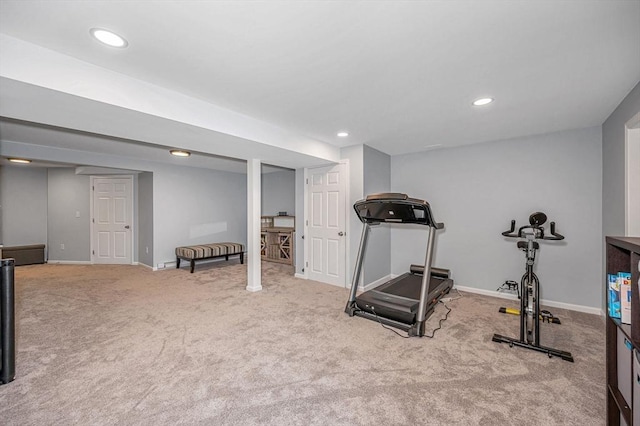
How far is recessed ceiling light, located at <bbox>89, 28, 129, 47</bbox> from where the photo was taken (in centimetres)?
160

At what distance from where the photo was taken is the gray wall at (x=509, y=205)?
3.37m

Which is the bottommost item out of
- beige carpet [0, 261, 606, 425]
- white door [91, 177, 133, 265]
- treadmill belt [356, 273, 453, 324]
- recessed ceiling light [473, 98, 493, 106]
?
beige carpet [0, 261, 606, 425]

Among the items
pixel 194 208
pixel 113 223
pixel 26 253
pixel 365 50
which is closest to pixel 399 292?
pixel 365 50

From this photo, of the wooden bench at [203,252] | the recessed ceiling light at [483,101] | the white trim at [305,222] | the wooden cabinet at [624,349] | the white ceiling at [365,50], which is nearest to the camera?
the wooden cabinet at [624,349]

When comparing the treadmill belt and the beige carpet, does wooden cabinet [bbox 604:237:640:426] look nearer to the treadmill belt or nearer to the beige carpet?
the beige carpet

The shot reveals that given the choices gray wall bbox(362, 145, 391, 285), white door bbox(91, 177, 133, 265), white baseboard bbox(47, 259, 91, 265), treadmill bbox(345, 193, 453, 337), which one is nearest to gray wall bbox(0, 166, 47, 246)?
white baseboard bbox(47, 259, 91, 265)

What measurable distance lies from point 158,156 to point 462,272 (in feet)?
18.7

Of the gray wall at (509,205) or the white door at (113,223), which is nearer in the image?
the gray wall at (509,205)

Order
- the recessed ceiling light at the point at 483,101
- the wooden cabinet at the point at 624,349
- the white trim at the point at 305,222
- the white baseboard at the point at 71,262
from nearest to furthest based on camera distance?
1. the wooden cabinet at the point at 624,349
2. the recessed ceiling light at the point at 483,101
3. the white trim at the point at 305,222
4. the white baseboard at the point at 71,262

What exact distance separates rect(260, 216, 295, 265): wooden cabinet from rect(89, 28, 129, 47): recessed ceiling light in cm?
477

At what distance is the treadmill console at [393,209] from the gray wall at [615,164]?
1.71 m

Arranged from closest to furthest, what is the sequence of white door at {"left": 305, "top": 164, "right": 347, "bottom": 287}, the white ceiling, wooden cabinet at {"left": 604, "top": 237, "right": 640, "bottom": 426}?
wooden cabinet at {"left": 604, "top": 237, "right": 640, "bottom": 426}, the white ceiling, white door at {"left": 305, "top": 164, "right": 347, "bottom": 287}

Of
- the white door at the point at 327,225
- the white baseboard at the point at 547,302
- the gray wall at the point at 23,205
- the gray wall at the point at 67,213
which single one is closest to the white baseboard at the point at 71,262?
the gray wall at the point at 67,213

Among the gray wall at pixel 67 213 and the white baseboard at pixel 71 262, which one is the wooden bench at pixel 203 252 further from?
the gray wall at pixel 67 213
